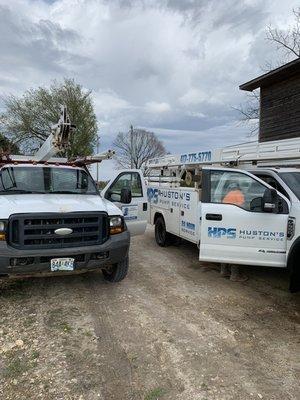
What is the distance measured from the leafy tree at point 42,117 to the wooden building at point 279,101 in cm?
2056

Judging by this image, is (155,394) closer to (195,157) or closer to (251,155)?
(251,155)

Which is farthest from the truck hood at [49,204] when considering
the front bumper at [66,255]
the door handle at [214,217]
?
the door handle at [214,217]

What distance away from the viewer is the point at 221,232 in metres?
6.01

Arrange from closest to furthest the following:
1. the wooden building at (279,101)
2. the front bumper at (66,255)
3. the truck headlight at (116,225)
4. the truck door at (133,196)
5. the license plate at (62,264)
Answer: the front bumper at (66,255), the license plate at (62,264), the truck headlight at (116,225), the truck door at (133,196), the wooden building at (279,101)

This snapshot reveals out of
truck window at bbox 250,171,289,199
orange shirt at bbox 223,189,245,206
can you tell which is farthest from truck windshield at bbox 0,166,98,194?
truck window at bbox 250,171,289,199

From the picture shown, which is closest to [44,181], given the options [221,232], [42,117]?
[221,232]

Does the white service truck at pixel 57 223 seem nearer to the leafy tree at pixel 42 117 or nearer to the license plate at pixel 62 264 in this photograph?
the license plate at pixel 62 264

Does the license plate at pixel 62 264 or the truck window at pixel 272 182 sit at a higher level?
the truck window at pixel 272 182

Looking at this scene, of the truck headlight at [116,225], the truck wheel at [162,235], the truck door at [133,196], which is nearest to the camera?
the truck headlight at [116,225]

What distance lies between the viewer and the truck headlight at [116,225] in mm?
5602

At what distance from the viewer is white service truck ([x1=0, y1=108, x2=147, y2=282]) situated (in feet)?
16.2

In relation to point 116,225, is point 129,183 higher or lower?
higher

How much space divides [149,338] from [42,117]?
33893mm

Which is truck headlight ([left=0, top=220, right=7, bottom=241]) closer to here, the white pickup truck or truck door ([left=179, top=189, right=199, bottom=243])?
the white pickup truck
